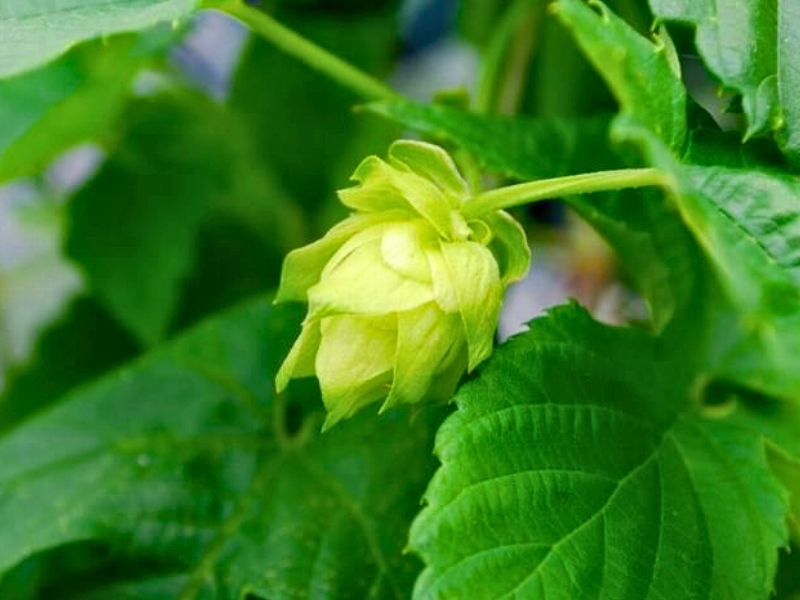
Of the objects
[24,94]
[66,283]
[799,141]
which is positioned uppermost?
[799,141]

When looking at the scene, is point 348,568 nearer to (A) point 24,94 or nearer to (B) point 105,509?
(B) point 105,509

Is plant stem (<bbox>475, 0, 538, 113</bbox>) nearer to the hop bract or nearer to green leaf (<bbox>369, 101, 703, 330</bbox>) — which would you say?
green leaf (<bbox>369, 101, 703, 330</bbox>)

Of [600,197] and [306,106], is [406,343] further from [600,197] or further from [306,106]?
[306,106]

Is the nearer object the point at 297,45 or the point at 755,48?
the point at 755,48

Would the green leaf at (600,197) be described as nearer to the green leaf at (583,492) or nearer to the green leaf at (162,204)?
the green leaf at (583,492)

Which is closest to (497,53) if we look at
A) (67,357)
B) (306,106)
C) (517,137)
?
(517,137)

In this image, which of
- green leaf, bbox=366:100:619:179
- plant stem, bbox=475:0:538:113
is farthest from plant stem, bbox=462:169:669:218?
plant stem, bbox=475:0:538:113

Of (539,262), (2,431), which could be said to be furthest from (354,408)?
(539,262)
